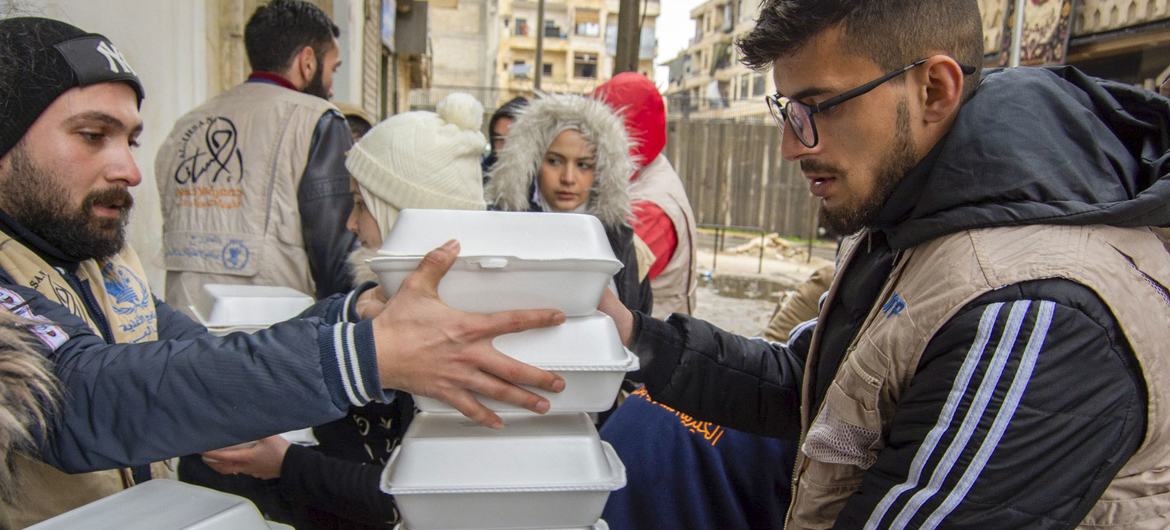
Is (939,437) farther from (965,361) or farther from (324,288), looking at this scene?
(324,288)

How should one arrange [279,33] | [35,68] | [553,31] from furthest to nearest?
[553,31] → [279,33] → [35,68]

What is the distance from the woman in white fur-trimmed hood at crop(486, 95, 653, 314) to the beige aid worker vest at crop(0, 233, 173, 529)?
1.52m

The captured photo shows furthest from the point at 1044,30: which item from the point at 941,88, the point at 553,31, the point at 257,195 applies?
the point at 553,31

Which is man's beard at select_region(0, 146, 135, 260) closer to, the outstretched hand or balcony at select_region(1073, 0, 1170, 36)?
the outstretched hand

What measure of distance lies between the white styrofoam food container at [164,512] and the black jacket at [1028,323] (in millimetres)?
1054

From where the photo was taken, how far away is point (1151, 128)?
1.29 meters

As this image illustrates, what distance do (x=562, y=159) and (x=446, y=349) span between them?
6.28 feet

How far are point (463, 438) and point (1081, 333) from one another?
1.06m

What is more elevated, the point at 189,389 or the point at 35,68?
the point at 35,68

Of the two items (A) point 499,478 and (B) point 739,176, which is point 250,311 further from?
(B) point 739,176

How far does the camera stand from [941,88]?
130 cm

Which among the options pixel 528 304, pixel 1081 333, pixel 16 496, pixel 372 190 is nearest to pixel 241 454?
pixel 16 496

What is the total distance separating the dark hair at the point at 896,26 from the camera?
1.30m

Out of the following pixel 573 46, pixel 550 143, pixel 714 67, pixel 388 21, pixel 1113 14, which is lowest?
pixel 550 143
